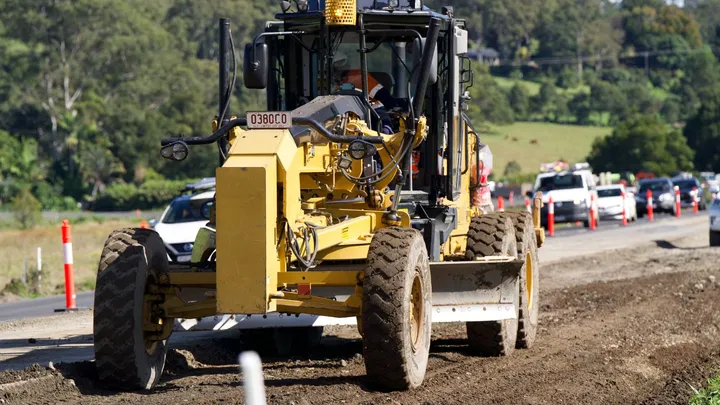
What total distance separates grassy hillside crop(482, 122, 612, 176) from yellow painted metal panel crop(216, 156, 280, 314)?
87909mm

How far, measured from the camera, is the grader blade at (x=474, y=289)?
10.9 meters

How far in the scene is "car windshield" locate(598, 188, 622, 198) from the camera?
4272 cm

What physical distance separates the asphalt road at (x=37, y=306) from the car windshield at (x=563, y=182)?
21.0 metres

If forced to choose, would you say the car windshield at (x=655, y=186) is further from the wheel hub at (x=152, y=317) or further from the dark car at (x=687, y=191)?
the wheel hub at (x=152, y=317)

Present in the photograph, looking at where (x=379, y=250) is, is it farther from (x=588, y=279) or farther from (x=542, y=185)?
(x=542, y=185)

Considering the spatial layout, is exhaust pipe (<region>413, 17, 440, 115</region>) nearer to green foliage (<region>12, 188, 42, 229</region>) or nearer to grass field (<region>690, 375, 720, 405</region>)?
grass field (<region>690, 375, 720, 405</region>)

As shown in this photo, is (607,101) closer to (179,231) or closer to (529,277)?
(179,231)

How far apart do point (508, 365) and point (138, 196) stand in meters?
68.6

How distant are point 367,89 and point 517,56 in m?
140

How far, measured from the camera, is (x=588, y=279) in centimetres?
2127

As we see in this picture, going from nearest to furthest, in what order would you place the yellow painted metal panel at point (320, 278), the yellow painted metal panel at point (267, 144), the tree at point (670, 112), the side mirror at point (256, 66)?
the yellow painted metal panel at point (267, 144)
the yellow painted metal panel at point (320, 278)
the side mirror at point (256, 66)
the tree at point (670, 112)

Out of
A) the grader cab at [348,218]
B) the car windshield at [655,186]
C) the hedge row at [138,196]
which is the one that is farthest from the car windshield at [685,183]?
the grader cab at [348,218]

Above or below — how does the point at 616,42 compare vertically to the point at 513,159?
above

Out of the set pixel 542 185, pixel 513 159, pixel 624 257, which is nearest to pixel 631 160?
pixel 513 159
